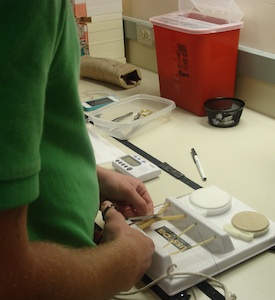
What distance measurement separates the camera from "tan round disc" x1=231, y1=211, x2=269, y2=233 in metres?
0.87

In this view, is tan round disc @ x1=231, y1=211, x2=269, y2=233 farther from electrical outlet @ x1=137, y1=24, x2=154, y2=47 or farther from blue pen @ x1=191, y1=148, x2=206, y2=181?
electrical outlet @ x1=137, y1=24, x2=154, y2=47

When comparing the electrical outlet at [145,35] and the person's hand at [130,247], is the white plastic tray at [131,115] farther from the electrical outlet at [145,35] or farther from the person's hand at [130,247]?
the person's hand at [130,247]

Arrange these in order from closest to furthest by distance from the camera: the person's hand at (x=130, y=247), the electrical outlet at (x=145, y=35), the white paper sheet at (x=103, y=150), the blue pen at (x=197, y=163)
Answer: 1. the person's hand at (x=130, y=247)
2. the blue pen at (x=197, y=163)
3. the white paper sheet at (x=103, y=150)
4. the electrical outlet at (x=145, y=35)

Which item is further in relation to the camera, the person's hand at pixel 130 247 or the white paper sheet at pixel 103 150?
the white paper sheet at pixel 103 150

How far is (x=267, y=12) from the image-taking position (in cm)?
141

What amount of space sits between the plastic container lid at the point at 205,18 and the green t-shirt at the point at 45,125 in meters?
0.85

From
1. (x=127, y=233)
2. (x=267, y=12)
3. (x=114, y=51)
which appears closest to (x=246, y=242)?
(x=127, y=233)

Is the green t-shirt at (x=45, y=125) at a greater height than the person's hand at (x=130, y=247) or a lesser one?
greater

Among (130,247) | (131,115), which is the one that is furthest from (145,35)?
(130,247)

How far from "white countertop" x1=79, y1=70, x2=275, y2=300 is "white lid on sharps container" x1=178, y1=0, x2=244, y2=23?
31cm

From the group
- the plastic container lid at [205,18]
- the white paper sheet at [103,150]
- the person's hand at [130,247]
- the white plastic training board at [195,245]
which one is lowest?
the white paper sheet at [103,150]

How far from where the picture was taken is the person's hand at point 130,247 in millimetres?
703

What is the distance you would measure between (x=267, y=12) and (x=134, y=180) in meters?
0.76

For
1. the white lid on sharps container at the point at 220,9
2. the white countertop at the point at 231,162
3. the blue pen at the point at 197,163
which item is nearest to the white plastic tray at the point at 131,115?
the white countertop at the point at 231,162
